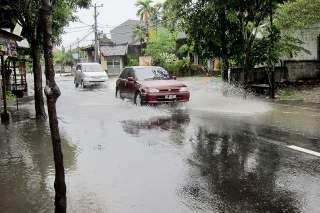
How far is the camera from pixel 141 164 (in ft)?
26.6

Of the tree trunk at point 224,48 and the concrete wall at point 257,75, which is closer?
the tree trunk at point 224,48

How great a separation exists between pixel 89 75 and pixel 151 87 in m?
18.5

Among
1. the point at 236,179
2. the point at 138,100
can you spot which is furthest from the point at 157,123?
the point at 236,179

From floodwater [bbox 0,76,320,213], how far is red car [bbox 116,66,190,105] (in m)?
2.45

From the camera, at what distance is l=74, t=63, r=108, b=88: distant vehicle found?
34625 millimetres

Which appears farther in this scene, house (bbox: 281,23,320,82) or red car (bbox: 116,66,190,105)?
house (bbox: 281,23,320,82)

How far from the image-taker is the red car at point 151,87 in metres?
17.0

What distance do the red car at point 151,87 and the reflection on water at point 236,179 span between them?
7100 millimetres

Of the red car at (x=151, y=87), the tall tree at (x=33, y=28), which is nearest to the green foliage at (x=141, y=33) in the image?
the red car at (x=151, y=87)

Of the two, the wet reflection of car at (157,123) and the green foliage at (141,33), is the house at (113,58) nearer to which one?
the green foliage at (141,33)

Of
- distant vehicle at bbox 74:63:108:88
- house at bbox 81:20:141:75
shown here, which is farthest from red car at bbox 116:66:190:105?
house at bbox 81:20:141:75

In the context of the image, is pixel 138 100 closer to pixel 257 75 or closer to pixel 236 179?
pixel 257 75

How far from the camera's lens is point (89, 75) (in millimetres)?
34781

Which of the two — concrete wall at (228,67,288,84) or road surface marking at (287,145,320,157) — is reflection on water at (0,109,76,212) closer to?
road surface marking at (287,145,320,157)
